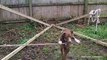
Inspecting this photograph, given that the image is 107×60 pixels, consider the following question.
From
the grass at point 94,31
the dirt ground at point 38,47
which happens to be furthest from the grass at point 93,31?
the dirt ground at point 38,47

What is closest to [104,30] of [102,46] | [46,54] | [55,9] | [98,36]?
[98,36]

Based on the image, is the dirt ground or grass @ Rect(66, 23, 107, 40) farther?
grass @ Rect(66, 23, 107, 40)

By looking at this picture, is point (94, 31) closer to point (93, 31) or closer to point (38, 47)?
point (93, 31)

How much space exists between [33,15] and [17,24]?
22.9 inches

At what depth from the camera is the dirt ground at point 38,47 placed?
241 inches

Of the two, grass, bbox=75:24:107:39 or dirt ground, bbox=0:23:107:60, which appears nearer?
dirt ground, bbox=0:23:107:60

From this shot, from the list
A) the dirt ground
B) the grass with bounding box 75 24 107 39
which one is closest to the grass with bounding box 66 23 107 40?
the grass with bounding box 75 24 107 39

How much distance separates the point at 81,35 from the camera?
24.3 feet

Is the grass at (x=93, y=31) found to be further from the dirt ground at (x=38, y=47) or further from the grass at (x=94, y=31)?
the dirt ground at (x=38, y=47)

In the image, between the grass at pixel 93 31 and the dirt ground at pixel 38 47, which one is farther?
the grass at pixel 93 31

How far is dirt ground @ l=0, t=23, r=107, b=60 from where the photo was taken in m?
6.13

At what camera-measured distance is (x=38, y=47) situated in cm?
668

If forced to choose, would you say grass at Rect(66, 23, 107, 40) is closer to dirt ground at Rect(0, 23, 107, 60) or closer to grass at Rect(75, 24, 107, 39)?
grass at Rect(75, 24, 107, 39)

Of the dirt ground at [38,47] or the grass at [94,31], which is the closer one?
the dirt ground at [38,47]
